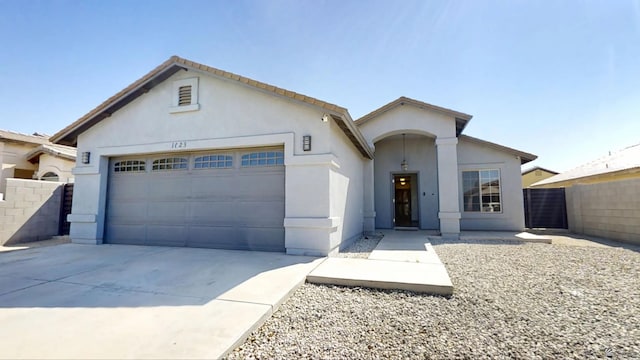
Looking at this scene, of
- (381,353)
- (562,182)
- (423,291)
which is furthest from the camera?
(562,182)

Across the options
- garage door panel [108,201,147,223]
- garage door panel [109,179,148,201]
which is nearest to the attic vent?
garage door panel [109,179,148,201]

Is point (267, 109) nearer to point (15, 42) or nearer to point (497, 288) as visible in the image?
point (497, 288)

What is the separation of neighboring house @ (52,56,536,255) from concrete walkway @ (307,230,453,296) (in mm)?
1047

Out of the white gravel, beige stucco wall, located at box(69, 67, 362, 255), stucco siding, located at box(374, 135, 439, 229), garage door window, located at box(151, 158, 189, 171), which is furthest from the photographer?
stucco siding, located at box(374, 135, 439, 229)

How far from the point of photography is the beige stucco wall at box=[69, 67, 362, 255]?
6234 mm

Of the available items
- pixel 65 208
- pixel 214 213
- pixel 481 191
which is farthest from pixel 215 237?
pixel 481 191

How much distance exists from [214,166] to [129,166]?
3.01 m

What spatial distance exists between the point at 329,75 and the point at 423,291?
26.3ft

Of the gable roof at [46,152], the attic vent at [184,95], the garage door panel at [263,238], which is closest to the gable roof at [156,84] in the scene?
the attic vent at [184,95]

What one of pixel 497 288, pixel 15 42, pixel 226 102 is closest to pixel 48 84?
pixel 15 42

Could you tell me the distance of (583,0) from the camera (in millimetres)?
6832

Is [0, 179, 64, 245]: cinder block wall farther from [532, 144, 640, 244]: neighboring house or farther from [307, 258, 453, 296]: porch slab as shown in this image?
[532, 144, 640, 244]: neighboring house

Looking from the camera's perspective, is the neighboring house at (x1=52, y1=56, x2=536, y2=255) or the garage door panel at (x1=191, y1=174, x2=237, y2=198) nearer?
the neighboring house at (x1=52, y1=56, x2=536, y2=255)

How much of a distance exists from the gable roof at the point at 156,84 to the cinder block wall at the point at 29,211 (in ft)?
7.47
